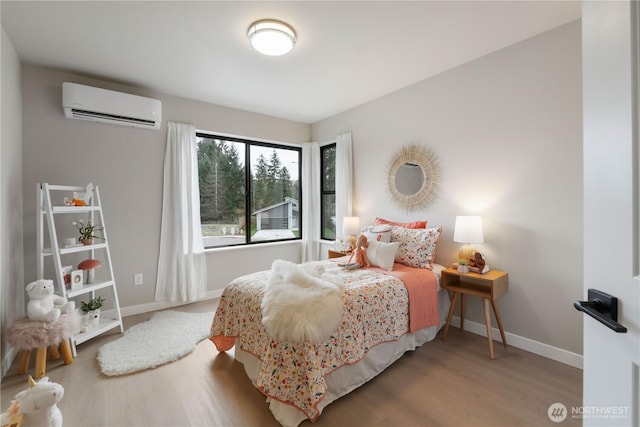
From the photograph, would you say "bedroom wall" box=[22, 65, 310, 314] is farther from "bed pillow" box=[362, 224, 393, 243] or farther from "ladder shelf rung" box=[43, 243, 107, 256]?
"bed pillow" box=[362, 224, 393, 243]

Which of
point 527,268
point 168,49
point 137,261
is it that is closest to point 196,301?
point 137,261

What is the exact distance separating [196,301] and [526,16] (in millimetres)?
4490

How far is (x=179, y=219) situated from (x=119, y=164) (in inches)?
35.2

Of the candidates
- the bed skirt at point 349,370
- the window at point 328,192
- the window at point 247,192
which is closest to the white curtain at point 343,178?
the window at point 328,192

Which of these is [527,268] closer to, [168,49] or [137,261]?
[168,49]

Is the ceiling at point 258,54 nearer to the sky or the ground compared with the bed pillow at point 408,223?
nearer to the sky

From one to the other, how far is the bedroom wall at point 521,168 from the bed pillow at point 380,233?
1.71ft

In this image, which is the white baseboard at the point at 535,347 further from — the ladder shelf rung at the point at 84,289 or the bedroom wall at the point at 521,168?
the ladder shelf rung at the point at 84,289

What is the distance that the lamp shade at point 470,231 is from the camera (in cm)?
246

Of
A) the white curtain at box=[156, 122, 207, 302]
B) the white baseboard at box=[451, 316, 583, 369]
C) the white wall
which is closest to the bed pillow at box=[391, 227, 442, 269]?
the white baseboard at box=[451, 316, 583, 369]

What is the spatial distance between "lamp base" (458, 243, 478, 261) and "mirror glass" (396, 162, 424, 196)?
90 centimetres

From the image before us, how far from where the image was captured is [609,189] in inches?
28.0

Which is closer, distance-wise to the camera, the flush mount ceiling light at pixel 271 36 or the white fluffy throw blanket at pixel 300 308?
the white fluffy throw blanket at pixel 300 308

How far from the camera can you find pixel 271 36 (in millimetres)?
2152
